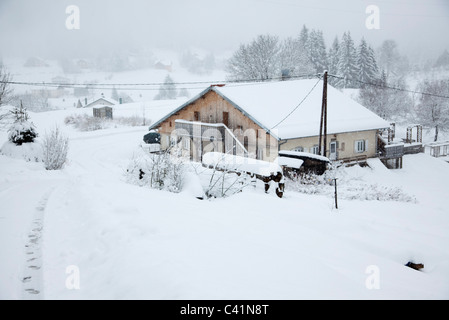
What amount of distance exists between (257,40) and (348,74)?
2110 centimetres

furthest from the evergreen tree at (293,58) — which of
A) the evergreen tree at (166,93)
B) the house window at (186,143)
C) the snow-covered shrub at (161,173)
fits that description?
the evergreen tree at (166,93)

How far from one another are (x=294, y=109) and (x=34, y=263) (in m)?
22.2

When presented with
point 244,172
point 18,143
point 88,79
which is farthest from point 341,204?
point 88,79

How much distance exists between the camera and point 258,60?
47.7 meters

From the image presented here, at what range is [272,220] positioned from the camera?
825cm

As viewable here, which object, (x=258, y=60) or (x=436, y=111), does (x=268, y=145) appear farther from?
(x=436, y=111)

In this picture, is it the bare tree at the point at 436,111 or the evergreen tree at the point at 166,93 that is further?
the evergreen tree at the point at 166,93

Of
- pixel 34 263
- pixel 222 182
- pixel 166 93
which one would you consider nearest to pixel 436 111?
pixel 222 182

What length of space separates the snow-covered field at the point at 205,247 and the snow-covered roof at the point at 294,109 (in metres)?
12.2

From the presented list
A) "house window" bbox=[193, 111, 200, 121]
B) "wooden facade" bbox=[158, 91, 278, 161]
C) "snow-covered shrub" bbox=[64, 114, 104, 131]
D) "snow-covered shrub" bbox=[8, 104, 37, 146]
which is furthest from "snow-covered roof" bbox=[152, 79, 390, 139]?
"snow-covered shrub" bbox=[64, 114, 104, 131]

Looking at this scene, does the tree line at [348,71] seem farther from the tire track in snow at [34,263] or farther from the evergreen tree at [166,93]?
the evergreen tree at [166,93]

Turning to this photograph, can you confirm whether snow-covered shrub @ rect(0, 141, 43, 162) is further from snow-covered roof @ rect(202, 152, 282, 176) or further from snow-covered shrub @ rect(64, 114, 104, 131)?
snow-covered shrub @ rect(64, 114, 104, 131)

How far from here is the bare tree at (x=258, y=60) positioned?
1879 inches
